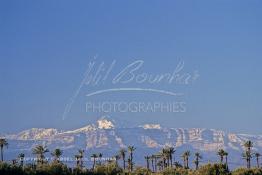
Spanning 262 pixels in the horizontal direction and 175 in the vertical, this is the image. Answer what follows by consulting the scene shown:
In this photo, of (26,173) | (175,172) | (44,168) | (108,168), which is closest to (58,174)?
(44,168)

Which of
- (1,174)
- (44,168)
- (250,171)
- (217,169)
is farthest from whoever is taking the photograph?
(250,171)

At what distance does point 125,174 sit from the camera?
165750mm

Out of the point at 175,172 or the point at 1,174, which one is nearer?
the point at 1,174

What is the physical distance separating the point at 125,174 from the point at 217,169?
857 inches

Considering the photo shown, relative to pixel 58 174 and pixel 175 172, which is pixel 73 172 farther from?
pixel 175 172

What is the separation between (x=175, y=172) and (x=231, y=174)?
60.6ft

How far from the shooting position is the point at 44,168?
14562cm

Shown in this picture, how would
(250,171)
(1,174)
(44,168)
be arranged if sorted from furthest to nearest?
(250,171), (44,168), (1,174)

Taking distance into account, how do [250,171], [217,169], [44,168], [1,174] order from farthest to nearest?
[250,171] → [217,169] → [44,168] → [1,174]

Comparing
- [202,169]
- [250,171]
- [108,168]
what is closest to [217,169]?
Answer: [202,169]

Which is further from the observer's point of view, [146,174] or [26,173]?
[146,174]

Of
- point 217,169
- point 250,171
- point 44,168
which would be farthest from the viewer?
point 250,171

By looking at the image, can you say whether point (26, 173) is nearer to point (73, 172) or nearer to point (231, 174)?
point (73, 172)

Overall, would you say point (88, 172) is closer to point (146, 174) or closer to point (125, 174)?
point (125, 174)
